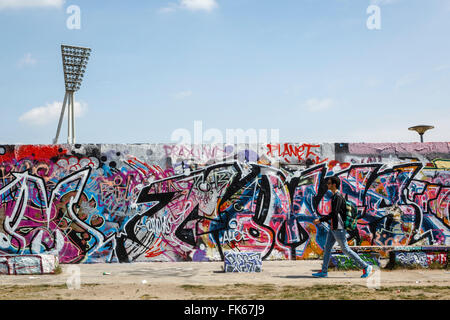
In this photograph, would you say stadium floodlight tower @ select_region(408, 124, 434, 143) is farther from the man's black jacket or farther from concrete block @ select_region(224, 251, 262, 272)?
concrete block @ select_region(224, 251, 262, 272)

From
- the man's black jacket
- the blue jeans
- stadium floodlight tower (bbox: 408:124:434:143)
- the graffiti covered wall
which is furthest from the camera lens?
stadium floodlight tower (bbox: 408:124:434:143)

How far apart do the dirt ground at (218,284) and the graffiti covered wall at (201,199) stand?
106cm

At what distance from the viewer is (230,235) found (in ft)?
36.1

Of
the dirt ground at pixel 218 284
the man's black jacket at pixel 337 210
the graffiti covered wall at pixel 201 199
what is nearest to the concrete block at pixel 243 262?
the dirt ground at pixel 218 284

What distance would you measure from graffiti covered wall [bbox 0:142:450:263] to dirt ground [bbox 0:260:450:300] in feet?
3.48

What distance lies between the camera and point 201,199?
36.3 feet

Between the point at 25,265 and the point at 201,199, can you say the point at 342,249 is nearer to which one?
Result: the point at 201,199

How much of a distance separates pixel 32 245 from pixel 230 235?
4.52 m

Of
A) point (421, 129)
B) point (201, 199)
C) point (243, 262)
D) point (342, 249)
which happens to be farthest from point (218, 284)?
point (421, 129)

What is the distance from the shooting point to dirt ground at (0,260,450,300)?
6.48 m

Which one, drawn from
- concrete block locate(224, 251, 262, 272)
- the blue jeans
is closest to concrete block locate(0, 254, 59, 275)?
concrete block locate(224, 251, 262, 272)

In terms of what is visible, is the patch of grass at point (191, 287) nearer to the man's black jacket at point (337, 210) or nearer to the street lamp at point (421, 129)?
the man's black jacket at point (337, 210)

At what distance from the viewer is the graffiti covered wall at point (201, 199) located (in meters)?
10.9
